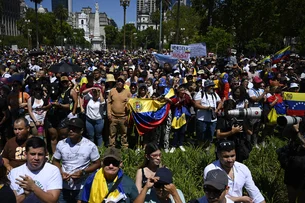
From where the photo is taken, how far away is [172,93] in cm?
776

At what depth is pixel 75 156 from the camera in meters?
4.05

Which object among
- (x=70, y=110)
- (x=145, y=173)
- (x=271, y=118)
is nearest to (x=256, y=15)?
(x=271, y=118)

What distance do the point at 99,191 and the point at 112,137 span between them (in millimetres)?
4253

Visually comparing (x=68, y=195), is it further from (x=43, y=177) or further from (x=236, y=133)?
(x=236, y=133)

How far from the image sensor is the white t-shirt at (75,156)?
4.06 meters

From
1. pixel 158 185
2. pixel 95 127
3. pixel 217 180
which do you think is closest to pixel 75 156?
pixel 158 185

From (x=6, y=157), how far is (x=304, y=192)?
13.5 feet

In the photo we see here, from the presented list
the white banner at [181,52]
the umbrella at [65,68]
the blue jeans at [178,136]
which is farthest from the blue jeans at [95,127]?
the white banner at [181,52]

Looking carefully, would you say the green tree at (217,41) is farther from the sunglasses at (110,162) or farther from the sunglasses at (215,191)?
the sunglasses at (215,191)

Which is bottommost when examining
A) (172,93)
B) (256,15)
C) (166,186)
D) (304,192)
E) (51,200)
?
(304,192)

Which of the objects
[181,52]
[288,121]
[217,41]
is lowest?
[288,121]

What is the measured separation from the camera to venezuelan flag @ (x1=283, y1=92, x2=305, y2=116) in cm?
509

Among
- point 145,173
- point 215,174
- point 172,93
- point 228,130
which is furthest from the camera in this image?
point 172,93

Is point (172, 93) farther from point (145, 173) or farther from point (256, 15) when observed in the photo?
point (256, 15)
